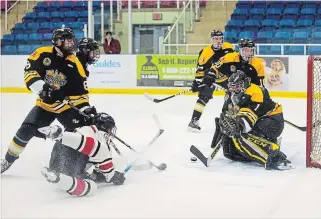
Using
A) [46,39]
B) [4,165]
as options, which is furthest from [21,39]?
[4,165]

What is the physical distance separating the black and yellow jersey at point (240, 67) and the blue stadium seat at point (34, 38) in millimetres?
6013

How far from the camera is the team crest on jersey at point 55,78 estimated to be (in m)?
3.31

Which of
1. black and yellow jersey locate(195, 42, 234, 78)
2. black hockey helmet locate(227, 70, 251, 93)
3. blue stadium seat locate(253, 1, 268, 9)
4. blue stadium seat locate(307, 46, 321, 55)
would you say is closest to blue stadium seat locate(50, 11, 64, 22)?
blue stadium seat locate(253, 1, 268, 9)

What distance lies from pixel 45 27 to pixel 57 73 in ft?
26.0

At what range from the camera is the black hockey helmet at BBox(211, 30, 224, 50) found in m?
4.99

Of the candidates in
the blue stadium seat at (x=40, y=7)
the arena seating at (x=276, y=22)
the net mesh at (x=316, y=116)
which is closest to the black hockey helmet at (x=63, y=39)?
the net mesh at (x=316, y=116)

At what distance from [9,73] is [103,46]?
150 centimetres

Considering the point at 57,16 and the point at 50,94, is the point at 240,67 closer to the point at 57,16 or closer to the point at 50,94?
the point at 50,94

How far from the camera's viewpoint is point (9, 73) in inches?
340

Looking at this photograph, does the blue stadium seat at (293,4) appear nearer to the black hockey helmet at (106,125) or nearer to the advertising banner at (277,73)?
the advertising banner at (277,73)

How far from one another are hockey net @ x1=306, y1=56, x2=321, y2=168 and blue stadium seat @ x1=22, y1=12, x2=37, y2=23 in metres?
8.39

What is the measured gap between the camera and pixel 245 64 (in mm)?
4344

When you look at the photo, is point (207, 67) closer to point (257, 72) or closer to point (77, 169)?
point (257, 72)

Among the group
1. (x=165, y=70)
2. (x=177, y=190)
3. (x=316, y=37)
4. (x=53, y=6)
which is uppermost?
(x=53, y=6)
